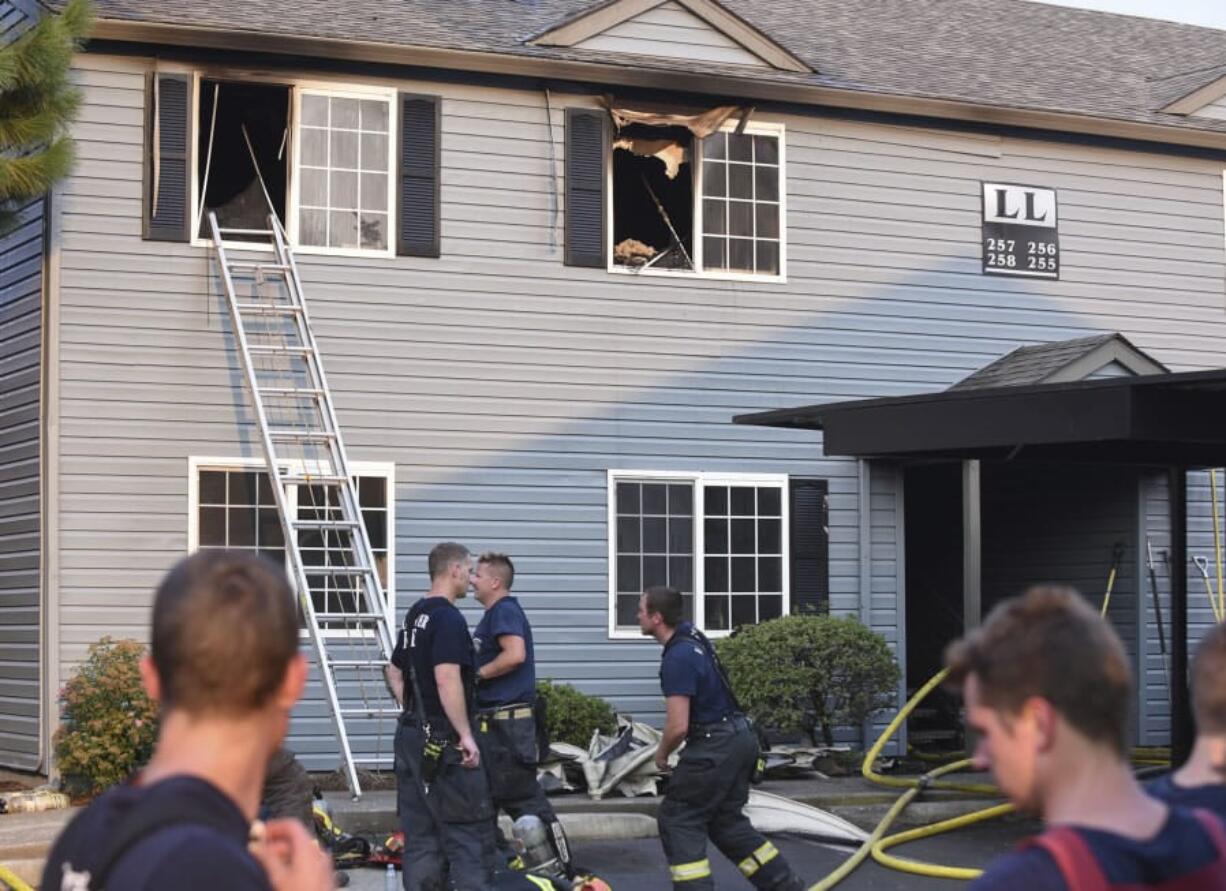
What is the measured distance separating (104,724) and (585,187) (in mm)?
6209

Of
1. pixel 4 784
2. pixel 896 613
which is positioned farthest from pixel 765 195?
pixel 4 784

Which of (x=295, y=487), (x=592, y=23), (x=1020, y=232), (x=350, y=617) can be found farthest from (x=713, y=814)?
(x=1020, y=232)

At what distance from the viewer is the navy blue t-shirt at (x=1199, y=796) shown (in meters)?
3.14

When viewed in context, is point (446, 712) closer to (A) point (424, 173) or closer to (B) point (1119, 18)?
(A) point (424, 173)

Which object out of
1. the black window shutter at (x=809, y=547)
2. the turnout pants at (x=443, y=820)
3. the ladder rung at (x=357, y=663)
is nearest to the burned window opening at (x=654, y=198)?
the black window shutter at (x=809, y=547)

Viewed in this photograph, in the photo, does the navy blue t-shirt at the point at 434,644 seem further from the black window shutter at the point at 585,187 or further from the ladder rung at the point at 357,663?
the black window shutter at the point at 585,187

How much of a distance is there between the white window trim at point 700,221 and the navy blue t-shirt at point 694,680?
702cm

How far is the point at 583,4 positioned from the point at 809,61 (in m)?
2.25

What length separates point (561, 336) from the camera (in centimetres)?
1574

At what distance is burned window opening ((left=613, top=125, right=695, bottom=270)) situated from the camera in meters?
16.2

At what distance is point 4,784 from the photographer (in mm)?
14375

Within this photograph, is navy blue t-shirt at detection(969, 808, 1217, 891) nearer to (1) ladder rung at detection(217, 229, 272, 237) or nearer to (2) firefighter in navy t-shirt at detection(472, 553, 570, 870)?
(2) firefighter in navy t-shirt at detection(472, 553, 570, 870)

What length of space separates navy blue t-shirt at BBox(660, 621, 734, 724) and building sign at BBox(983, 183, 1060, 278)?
9.00 m

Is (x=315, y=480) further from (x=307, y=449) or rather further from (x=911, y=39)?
(x=911, y=39)
